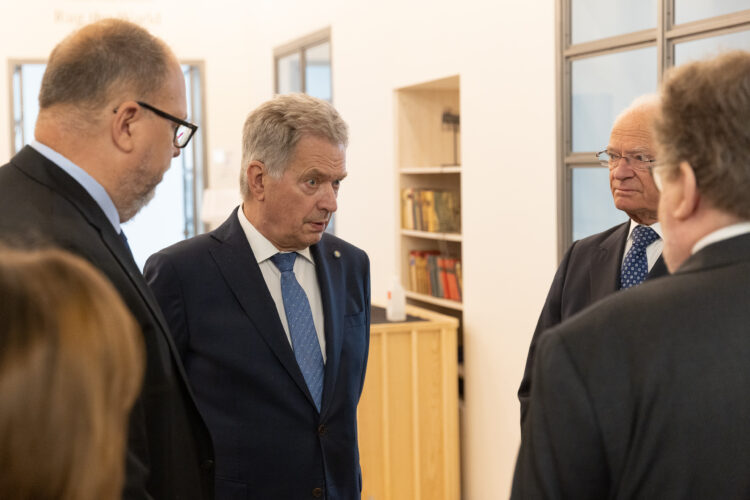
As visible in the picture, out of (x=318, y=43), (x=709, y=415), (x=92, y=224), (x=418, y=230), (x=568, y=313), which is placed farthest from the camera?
(x=318, y=43)

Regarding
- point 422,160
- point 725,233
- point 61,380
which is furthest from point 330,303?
point 422,160

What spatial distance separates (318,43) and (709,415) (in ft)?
24.1

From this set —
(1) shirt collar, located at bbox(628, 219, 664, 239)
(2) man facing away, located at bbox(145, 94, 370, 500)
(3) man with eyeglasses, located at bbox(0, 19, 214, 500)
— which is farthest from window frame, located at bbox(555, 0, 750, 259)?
(3) man with eyeglasses, located at bbox(0, 19, 214, 500)

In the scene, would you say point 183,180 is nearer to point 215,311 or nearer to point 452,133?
point 452,133

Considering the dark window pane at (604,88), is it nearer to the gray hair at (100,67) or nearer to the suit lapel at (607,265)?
the suit lapel at (607,265)

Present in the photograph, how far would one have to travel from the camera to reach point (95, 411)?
0.84 m

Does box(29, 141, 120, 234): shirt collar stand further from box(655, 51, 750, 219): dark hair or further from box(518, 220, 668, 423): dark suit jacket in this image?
box(518, 220, 668, 423): dark suit jacket

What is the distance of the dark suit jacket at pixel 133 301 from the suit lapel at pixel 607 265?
3.89 ft

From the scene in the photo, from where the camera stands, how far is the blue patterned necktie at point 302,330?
2.34 m

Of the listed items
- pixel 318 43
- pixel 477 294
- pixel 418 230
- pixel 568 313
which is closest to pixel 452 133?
pixel 418 230

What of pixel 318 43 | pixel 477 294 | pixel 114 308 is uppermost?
pixel 318 43

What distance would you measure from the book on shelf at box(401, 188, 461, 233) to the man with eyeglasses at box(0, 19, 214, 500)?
4.38m

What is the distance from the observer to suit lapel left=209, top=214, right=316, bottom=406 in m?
2.26

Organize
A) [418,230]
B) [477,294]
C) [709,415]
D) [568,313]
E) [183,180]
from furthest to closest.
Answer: [183,180], [418,230], [477,294], [568,313], [709,415]
